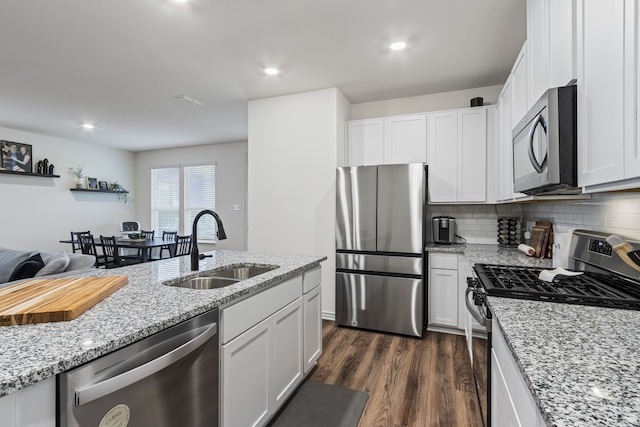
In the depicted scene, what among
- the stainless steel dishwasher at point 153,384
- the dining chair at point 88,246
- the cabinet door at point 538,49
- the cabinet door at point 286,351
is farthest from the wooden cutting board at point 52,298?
the dining chair at point 88,246

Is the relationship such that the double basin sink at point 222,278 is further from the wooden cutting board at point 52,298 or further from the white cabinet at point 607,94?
the white cabinet at point 607,94

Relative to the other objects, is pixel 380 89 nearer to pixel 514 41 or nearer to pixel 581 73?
pixel 514 41

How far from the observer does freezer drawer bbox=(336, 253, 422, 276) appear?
10.1 ft

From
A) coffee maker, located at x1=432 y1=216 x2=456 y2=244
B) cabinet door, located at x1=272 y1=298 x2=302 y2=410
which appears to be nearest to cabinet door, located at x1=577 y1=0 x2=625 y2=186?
cabinet door, located at x1=272 y1=298 x2=302 y2=410

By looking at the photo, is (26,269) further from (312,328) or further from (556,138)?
(556,138)

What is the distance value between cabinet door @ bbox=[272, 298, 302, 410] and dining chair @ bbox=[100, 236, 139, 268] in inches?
150

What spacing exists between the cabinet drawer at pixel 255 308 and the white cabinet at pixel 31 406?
634mm

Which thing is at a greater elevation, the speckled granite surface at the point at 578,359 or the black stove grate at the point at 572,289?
the black stove grate at the point at 572,289

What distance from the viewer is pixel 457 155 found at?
3350 millimetres

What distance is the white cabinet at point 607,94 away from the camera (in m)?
0.85

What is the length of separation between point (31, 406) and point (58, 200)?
6.80 m

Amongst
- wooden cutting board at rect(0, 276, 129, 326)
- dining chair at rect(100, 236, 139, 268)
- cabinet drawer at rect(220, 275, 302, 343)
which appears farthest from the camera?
dining chair at rect(100, 236, 139, 268)

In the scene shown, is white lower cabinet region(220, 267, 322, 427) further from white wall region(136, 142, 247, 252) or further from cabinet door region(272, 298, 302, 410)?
white wall region(136, 142, 247, 252)

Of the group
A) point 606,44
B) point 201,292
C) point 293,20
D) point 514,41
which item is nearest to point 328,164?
point 293,20
